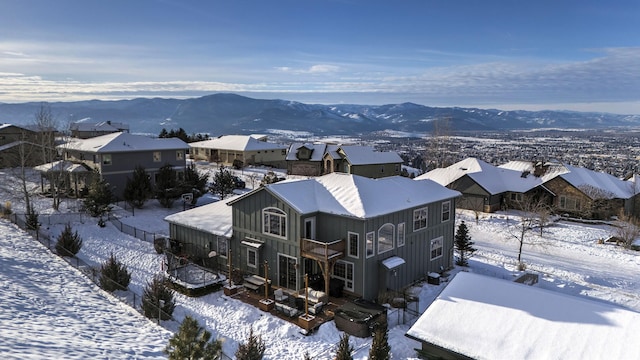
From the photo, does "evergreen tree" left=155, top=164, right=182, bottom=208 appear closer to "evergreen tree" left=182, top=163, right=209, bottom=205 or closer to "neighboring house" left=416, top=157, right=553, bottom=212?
"evergreen tree" left=182, top=163, right=209, bottom=205

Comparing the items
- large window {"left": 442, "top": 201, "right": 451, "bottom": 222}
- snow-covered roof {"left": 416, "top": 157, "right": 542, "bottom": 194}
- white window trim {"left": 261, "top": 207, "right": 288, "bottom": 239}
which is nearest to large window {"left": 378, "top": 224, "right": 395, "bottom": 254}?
white window trim {"left": 261, "top": 207, "right": 288, "bottom": 239}

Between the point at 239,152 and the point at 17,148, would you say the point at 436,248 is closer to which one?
the point at 239,152

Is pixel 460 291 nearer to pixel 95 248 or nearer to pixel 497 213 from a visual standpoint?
pixel 95 248

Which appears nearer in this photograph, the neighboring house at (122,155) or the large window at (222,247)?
the large window at (222,247)

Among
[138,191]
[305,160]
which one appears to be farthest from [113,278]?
[305,160]

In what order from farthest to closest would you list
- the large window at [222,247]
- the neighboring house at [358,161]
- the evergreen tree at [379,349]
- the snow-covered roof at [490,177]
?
the neighboring house at [358,161], the snow-covered roof at [490,177], the large window at [222,247], the evergreen tree at [379,349]

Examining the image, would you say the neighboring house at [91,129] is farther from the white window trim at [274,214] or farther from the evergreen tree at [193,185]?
the white window trim at [274,214]

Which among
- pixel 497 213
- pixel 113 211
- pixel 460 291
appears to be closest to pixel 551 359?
pixel 460 291

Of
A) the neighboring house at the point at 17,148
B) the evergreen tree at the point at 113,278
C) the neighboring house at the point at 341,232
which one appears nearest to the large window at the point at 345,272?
the neighboring house at the point at 341,232
